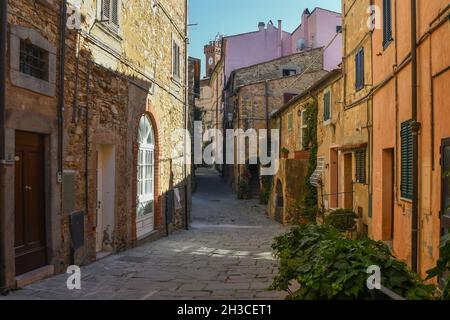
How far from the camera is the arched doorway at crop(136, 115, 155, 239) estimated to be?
35.3 ft

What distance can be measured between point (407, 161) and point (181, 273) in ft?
12.5

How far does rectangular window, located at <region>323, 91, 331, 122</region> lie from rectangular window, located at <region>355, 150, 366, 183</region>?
3360mm

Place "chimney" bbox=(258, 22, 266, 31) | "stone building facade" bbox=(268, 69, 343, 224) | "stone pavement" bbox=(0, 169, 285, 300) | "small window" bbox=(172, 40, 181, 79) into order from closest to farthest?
"stone pavement" bbox=(0, 169, 285, 300)
"stone building facade" bbox=(268, 69, 343, 224)
"small window" bbox=(172, 40, 181, 79)
"chimney" bbox=(258, 22, 266, 31)

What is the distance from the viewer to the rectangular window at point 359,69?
9.84 m

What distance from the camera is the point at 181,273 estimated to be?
716cm

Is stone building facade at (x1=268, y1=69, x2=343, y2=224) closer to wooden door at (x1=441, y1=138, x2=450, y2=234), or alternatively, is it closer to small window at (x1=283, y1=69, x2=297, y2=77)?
small window at (x1=283, y1=69, x2=297, y2=77)

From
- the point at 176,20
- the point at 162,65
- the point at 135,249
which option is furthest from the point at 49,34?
the point at 176,20

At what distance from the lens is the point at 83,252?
738 centimetres

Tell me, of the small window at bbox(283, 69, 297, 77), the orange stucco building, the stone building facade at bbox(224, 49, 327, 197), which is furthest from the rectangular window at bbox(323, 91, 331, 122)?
the small window at bbox(283, 69, 297, 77)

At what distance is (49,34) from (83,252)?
3386 millimetres

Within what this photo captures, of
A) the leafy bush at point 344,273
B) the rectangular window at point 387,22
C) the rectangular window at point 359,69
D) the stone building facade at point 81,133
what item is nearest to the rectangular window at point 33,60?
the stone building facade at point 81,133

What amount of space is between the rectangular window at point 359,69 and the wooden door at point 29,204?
21.8 feet

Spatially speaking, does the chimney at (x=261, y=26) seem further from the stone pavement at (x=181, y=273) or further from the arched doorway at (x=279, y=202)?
the stone pavement at (x=181, y=273)

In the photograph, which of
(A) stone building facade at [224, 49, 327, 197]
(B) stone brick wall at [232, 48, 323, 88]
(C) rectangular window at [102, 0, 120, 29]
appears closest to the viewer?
(C) rectangular window at [102, 0, 120, 29]
